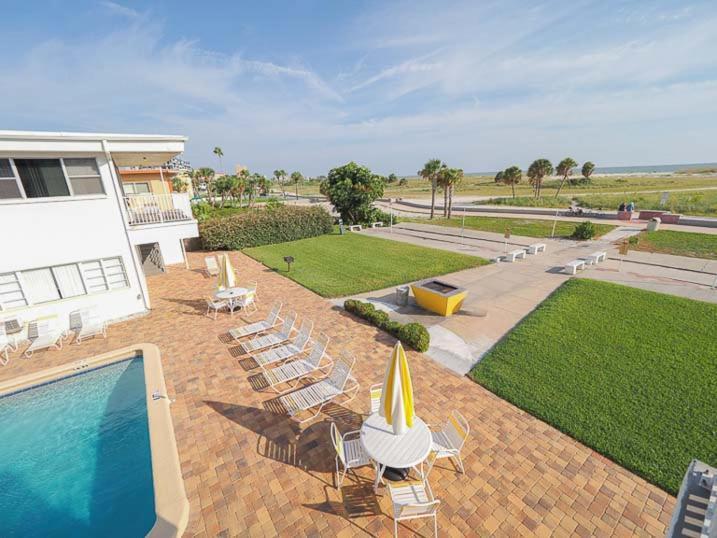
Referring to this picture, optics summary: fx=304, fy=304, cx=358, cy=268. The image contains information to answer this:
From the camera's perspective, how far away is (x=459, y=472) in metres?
5.52

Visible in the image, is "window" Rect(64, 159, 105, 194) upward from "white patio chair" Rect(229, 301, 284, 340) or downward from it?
upward

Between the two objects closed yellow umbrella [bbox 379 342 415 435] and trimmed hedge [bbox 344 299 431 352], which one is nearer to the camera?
closed yellow umbrella [bbox 379 342 415 435]

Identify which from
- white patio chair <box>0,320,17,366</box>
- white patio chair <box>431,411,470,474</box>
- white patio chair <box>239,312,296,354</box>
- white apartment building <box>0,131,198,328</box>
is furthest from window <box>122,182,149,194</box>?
white patio chair <box>431,411,470,474</box>

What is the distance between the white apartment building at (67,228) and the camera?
976 centimetres

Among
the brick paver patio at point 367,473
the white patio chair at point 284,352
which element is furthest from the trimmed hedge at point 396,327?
the white patio chair at point 284,352

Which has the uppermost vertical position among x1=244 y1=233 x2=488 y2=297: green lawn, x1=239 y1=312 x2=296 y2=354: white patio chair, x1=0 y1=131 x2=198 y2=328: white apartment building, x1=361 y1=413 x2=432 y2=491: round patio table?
x1=0 y1=131 x2=198 y2=328: white apartment building

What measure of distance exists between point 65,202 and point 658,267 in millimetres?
27431

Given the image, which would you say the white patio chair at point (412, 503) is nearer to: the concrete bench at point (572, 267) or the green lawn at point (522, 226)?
the concrete bench at point (572, 267)

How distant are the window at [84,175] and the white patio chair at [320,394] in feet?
34.2

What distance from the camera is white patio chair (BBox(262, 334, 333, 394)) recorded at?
25.4 ft

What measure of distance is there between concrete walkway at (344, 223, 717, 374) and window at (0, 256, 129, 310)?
8.94 m

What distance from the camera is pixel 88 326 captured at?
35.7 ft

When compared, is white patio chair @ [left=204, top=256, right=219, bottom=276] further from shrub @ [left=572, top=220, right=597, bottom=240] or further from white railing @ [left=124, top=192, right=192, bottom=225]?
shrub @ [left=572, top=220, right=597, bottom=240]

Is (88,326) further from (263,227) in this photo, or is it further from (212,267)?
(263,227)
